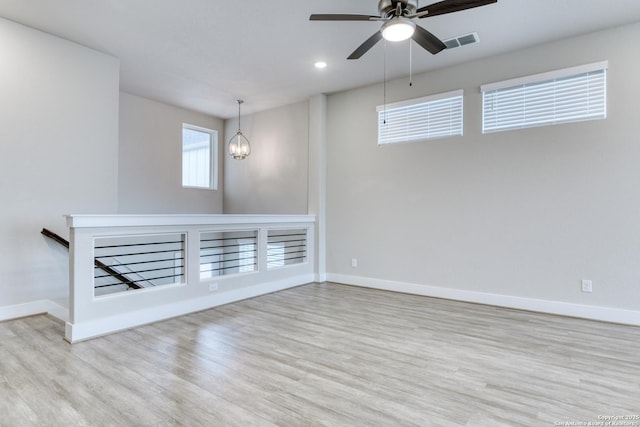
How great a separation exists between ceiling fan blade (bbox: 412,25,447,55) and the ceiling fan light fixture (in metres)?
0.12

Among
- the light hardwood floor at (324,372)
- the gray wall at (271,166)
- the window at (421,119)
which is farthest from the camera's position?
the gray wall at (271,166)

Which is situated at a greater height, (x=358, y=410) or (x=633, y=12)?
(x=633, y=12)

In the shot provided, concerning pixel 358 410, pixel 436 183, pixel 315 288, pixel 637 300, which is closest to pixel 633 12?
pixel 436 183

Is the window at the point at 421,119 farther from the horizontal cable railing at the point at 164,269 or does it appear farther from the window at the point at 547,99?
the horizontal cable railing at the point at 164,269

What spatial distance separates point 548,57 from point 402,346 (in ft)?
11.8

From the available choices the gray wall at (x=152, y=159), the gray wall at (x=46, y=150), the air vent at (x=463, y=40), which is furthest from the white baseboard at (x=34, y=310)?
the air vent at (x=463, y=40)

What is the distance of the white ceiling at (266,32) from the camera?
10.3 ft

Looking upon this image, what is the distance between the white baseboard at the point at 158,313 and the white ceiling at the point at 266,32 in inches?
115

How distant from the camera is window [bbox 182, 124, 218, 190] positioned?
6535 mm

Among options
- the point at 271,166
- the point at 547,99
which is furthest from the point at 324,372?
the point at 271,166

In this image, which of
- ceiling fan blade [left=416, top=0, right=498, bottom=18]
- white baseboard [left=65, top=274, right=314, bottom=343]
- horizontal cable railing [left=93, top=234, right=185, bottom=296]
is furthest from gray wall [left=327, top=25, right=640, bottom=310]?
horizontal cable railing [left=93, top=234, right=185, bottom=296]

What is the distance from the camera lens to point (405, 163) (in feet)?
15.9

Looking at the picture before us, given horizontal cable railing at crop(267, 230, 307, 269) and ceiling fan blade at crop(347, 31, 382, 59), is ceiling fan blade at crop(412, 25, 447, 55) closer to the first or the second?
ceiling fan blade at crop(347, 31, 382, 59)

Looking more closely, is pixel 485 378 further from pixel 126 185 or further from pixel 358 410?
pixel 126 185
